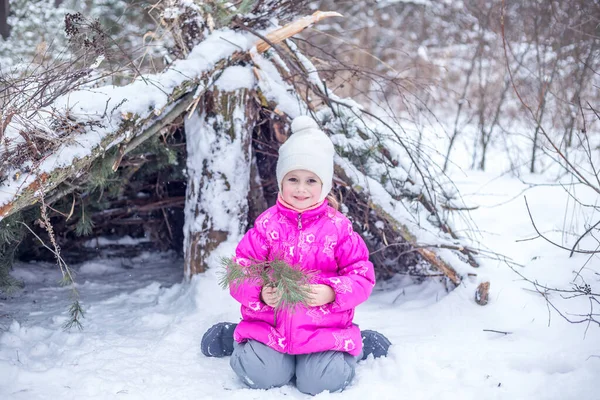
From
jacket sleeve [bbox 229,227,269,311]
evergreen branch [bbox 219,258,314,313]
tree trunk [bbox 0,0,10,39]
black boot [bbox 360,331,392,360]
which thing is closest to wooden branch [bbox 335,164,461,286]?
black boot [bbox 360,331,392,360]

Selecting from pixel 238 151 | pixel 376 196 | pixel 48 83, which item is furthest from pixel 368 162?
pixel 48 83

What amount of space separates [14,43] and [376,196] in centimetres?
673

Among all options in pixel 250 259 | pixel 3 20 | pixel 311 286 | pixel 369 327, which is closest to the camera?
pixel 311 286

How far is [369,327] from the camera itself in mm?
3018

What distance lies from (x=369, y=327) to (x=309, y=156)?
121cm

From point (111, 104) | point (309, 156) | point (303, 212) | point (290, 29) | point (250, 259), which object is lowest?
point (250, 259)

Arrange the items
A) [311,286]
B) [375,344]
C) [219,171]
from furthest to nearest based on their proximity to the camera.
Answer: [219,171], [375,344], [311,286]

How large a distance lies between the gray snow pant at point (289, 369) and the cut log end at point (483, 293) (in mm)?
1055

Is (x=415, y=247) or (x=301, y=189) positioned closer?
(x=301, y=189)

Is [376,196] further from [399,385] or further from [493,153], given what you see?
[493,153]

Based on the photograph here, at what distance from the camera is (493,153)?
8117 millimetres

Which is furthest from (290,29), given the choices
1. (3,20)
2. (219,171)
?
(3,20)

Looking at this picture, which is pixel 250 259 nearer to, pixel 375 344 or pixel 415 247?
pixel 375 344

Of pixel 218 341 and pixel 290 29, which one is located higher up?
pixel 290 29
